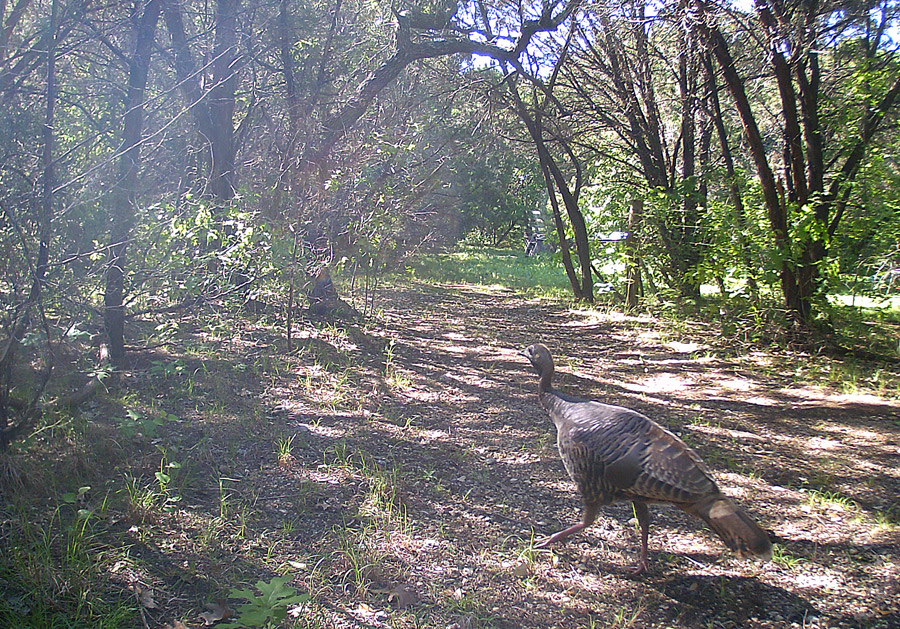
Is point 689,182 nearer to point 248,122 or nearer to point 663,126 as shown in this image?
point 663,126

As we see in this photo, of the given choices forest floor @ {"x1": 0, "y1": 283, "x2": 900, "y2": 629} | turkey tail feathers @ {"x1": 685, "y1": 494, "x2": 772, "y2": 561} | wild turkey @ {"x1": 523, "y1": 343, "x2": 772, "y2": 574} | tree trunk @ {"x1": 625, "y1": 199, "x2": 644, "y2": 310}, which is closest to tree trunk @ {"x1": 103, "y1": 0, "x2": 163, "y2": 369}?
forest floor @ {"x1": 0, "y1": 283, "x2": 900, "y2": 629}

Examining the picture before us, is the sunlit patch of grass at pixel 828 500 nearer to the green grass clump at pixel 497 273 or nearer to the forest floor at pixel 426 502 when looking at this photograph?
the forest floor at pixel 426 502

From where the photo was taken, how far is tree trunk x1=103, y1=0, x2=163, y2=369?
15.2ft

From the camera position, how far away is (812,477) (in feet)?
16.1

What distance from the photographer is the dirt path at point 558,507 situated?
10.8 ft

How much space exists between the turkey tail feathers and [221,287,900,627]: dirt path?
514mm

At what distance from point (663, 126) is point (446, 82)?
4.08 meters

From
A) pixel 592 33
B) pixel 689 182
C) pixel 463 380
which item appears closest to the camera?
pixel 463 380

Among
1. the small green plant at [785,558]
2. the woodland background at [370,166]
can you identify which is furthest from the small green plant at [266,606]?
the small green plant at [785,558]

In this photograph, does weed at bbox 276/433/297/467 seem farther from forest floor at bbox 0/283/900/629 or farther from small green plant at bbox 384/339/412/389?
small green plant at bbox 384/339/412/389

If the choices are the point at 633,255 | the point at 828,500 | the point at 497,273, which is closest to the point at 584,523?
the point at 828,500

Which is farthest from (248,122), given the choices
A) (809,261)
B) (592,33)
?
(809,261)

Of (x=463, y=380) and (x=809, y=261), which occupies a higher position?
(x=809, y=261)

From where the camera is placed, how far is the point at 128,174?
4711 millimetres
